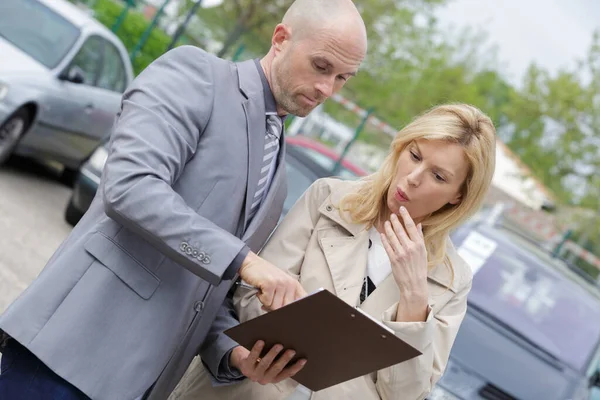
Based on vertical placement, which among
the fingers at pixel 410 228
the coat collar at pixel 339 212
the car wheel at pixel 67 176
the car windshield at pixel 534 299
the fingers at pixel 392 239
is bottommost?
the car wheel at pixel 67 176

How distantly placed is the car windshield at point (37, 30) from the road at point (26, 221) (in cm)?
132

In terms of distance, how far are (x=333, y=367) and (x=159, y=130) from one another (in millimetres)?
813

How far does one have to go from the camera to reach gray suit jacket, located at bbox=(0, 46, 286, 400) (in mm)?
2061

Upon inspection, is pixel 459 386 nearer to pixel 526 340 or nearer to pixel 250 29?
pixel 526 340

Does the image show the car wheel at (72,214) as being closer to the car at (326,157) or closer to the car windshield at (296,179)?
the car windshield at (296,179)

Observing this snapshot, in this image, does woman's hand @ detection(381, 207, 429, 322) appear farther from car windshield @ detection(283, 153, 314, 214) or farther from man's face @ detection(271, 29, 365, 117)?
car windshield @ detection(283, 153, 314, 214)

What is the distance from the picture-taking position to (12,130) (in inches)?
307

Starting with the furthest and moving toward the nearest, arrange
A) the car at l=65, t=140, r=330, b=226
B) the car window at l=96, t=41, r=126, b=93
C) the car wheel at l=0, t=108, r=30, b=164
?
the car window at l=96, t=41, r=126, b=93, the car wheel at l=0, t=108, r=30, b=164, the car at l=65, t=140, r=330, b=226

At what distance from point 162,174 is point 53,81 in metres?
6.46

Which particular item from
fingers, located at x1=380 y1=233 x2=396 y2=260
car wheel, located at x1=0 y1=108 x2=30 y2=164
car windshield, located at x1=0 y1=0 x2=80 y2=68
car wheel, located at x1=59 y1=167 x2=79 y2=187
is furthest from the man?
car wheel, located at x1=59 y1=167 x2=79 y2=187

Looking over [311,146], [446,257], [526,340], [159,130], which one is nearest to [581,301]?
[526,340]

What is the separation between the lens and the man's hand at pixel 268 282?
2.11 meters

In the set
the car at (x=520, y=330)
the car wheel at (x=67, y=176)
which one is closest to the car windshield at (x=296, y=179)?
the car at (x=520, y=330)

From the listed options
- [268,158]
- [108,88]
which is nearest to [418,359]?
[268,158]
